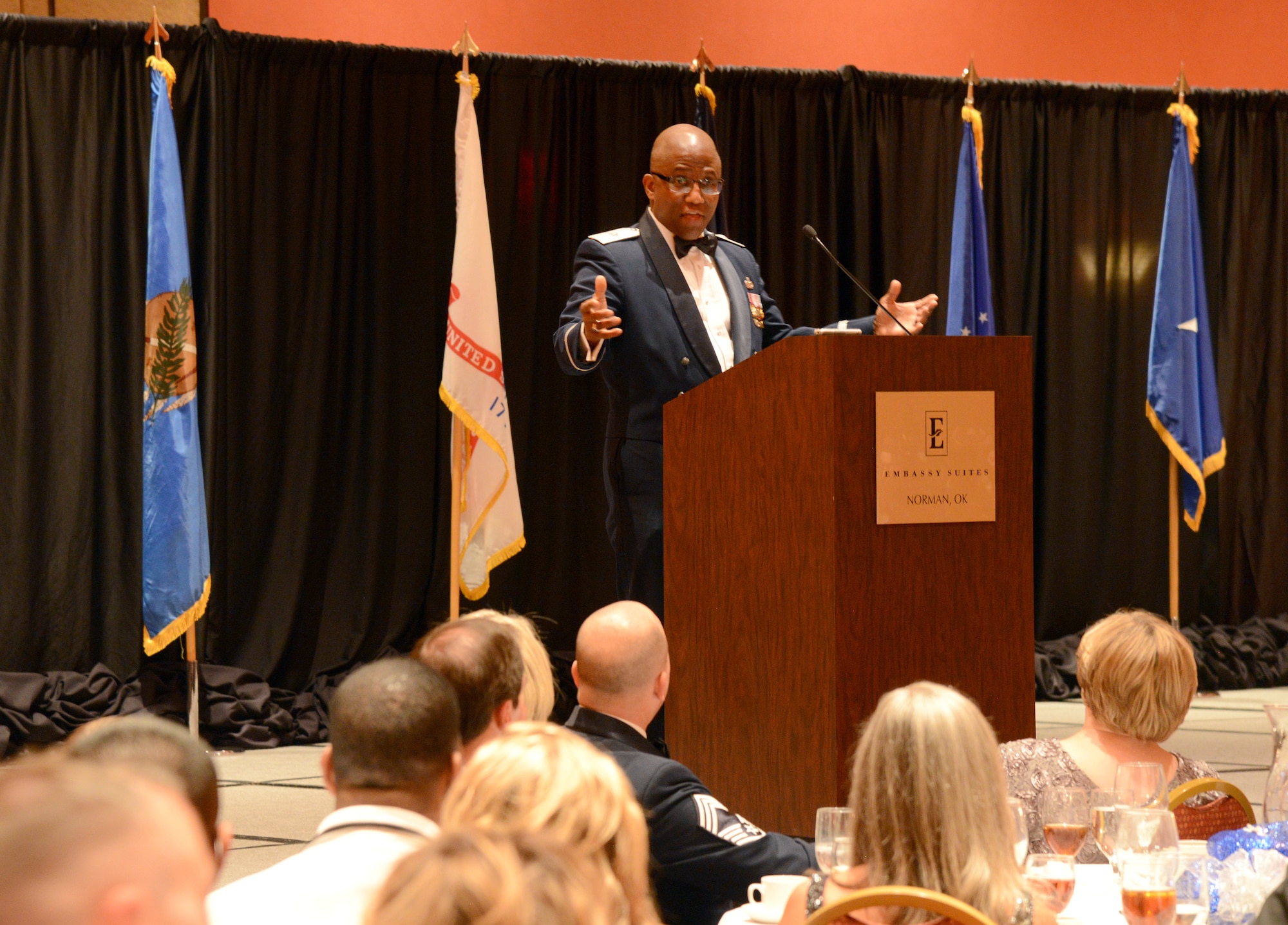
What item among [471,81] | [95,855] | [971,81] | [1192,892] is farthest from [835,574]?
[971,81]

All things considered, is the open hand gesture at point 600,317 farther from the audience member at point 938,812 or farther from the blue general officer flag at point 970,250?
the blue general officer flag at point 970,250

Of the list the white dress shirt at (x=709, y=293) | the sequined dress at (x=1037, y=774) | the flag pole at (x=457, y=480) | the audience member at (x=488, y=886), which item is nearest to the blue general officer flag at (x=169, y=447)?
the flag pole at (x=457, y=480)

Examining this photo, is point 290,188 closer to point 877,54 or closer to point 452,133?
point 452,133

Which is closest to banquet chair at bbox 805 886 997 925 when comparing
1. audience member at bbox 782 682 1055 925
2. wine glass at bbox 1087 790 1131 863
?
audience member at bbox 782 682 1055 925

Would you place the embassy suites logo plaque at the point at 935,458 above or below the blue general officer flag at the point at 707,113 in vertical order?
below

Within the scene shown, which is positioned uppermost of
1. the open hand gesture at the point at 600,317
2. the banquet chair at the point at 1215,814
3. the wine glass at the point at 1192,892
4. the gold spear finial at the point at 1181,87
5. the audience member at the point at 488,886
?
the gold spear finial at the point at 1181,87

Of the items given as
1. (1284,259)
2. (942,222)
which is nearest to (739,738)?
(942,222)

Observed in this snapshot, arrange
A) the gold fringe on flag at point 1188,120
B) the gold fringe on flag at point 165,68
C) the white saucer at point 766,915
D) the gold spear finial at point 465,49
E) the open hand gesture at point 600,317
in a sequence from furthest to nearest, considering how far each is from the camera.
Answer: the gold fringe on flag at point 1188,120
the gold spear finial at point 465,49
the gold fringe on flag at point 165,68
the open hand gesture at point 600,317
the white saucer at point 766,915

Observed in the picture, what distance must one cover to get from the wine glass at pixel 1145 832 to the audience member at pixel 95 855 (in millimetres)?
1392

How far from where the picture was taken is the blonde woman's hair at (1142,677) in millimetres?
2541

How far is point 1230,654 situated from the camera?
7043mm

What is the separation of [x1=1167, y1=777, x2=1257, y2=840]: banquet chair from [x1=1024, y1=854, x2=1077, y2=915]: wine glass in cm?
56

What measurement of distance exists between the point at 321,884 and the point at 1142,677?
1.51 meters

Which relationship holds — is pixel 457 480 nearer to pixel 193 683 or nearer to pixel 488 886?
pixel 193 683
